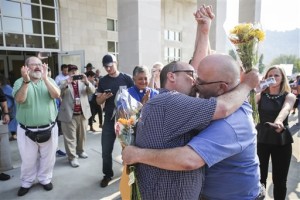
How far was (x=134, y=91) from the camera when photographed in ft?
11.1

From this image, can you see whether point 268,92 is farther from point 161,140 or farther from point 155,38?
point 155,38

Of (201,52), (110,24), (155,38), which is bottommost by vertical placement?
(201,52)

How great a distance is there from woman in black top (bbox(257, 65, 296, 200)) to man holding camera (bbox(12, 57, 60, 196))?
2.90 m

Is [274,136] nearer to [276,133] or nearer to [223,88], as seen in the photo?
[276,133]

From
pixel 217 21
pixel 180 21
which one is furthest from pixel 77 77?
pixel 180 21

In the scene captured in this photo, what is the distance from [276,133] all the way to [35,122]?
3.20 meters

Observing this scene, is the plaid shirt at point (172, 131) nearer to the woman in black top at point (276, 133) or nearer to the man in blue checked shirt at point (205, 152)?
the man in blue checked shirt at point (205, 152)

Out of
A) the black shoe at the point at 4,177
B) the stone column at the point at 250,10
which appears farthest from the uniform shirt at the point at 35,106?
the stone column at the point at 250,10

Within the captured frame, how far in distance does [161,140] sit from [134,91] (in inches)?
87.8

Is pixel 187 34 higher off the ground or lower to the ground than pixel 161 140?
higher

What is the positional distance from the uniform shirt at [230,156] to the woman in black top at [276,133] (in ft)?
5.08

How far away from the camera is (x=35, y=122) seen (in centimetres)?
342

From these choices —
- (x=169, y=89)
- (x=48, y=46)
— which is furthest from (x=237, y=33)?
(x=48, y=46)

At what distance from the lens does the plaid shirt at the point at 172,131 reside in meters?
1.14
